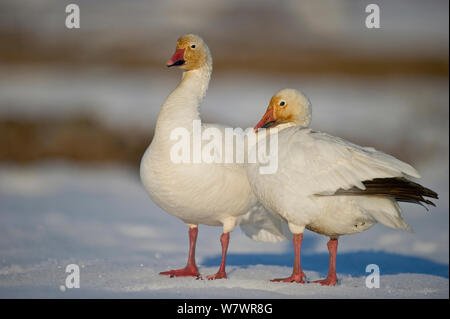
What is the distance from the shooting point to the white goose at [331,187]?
4.74 metres

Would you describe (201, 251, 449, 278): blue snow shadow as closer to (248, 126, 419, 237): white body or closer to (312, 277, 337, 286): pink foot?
(312, 277, 337, 286): pink foot

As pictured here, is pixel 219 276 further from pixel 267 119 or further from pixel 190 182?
pixel 267 119

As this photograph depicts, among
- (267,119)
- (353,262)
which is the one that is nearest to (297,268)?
(267,119)

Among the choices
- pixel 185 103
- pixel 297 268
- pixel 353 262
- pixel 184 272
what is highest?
pixel 185 103

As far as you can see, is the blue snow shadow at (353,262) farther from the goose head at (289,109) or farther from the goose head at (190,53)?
the goose head at (190,53)

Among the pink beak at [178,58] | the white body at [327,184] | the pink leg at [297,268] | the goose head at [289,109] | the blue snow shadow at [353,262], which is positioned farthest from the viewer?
the blue snow shadow at [353,262]

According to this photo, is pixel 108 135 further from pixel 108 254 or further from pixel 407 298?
pixel 407 298

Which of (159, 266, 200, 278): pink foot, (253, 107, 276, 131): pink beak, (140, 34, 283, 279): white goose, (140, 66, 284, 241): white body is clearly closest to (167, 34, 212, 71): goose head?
(140, 34, 283, 279): white goose

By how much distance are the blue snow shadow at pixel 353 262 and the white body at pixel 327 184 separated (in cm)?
127

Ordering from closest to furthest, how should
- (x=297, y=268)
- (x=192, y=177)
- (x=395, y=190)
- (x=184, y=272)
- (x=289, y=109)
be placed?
1. (x=395, y=190)
2. (x=297, y=268)
3. (x=192, y=177)
4. (x=289, y=109)
5. (x=184, y=272)

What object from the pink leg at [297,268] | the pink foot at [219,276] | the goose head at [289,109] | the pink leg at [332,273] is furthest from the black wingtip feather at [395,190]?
the pink foot at [219,276]

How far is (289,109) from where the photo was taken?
550 cm

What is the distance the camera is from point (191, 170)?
531 centimetres

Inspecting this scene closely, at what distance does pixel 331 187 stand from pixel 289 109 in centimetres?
95
